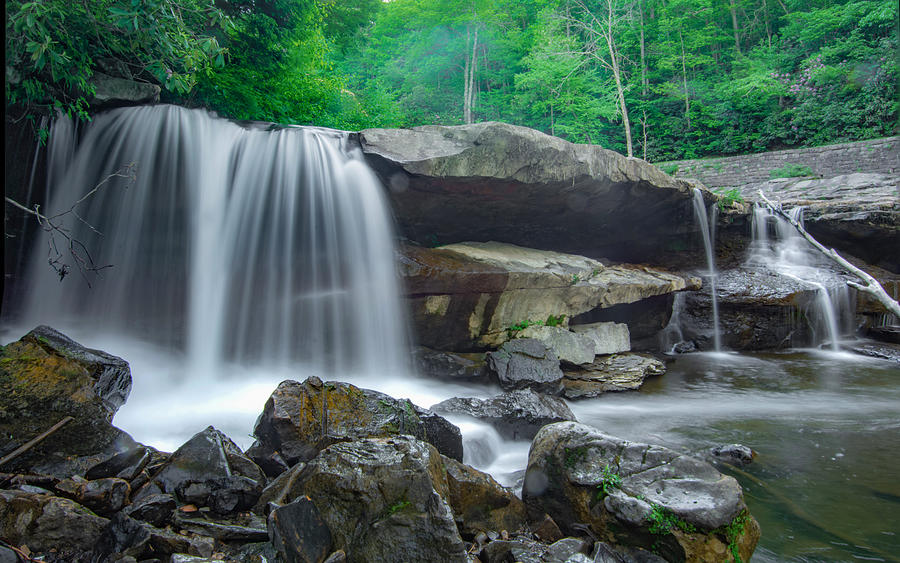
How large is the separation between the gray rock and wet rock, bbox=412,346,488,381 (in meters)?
2.68

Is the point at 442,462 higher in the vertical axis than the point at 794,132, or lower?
lower

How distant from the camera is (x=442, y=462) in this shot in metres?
3.63

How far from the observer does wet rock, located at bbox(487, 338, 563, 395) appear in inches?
303

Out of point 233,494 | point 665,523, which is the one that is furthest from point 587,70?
point 233,494

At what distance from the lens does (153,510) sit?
9.80 feet

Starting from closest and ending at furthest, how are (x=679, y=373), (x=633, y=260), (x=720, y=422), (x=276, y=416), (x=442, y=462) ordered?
(x=442, y=462) → (x=276, y=416) → (x=720, y=422) → (x=679, y=373) → (x=633, y=260)

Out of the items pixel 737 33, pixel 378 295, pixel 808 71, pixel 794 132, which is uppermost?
pixel 737 33

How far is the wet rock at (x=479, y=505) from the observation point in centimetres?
336

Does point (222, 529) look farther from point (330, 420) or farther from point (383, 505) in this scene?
point (330, 420)

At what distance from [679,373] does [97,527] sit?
9828 millimetres

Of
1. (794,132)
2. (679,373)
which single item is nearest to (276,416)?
(679,373)

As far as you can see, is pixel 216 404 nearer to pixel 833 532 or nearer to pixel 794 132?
pixel 833 532

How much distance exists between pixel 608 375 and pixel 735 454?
3.56 meters

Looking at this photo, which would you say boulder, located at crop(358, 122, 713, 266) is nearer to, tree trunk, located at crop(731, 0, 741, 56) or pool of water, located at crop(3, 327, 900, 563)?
pool of water, located at crop(3, 327, 900, 563)
